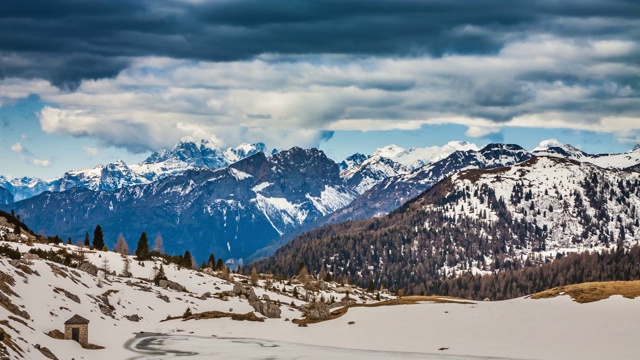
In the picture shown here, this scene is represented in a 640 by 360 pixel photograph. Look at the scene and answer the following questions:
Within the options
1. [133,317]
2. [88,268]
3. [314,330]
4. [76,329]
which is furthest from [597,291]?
[88,268]

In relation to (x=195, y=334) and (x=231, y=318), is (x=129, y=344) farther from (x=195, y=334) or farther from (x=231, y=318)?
(x=231, y=318)

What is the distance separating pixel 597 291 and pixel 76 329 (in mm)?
80033

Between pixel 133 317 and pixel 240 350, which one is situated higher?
pixel 133 317

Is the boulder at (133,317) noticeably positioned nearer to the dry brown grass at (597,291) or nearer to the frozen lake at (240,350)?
the frozen lake at (240,350)

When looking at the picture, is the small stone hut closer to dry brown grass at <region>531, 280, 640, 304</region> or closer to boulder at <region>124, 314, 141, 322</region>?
Answer: boulder at <region>124, 314, 141, 322</region>

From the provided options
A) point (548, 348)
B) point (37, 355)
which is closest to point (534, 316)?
point (548, 348)

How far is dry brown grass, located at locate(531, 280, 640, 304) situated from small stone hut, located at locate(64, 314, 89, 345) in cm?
7504

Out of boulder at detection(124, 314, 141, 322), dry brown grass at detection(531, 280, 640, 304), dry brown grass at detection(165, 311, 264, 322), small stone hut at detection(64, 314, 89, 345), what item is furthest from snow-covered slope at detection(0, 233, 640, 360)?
dry brown grass at detection(165, 311, 264, 322)

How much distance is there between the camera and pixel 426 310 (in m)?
140

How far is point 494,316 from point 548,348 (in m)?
22.2

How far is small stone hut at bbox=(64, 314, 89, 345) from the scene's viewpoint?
108 meters

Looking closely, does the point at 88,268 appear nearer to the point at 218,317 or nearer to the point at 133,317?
the point at 133,317

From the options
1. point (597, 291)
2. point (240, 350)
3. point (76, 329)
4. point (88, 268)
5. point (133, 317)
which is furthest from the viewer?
point (88, 268)

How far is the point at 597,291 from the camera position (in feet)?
419
